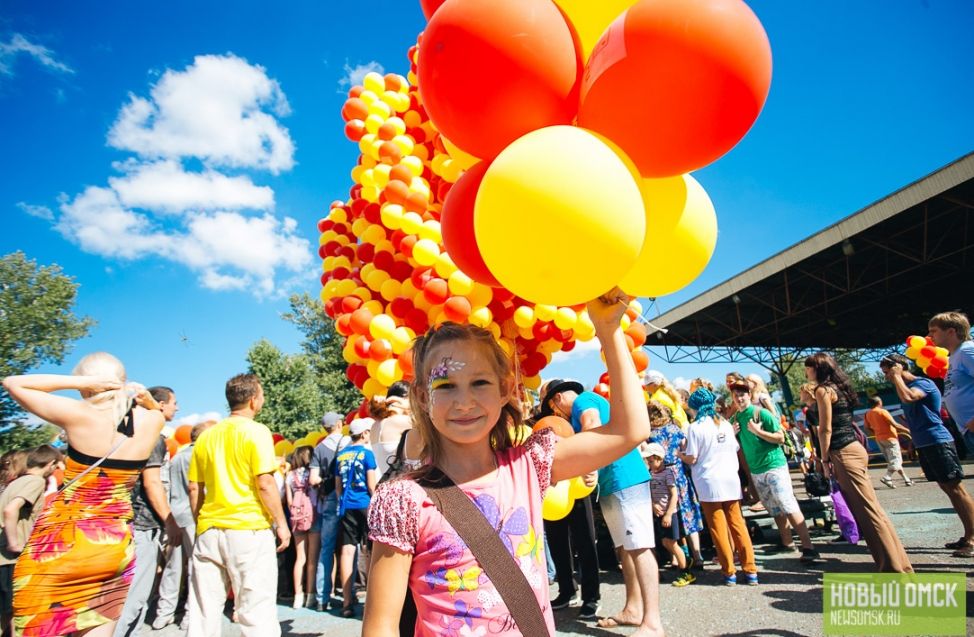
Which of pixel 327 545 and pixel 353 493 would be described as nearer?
pixel 353 493

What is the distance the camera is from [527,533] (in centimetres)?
122

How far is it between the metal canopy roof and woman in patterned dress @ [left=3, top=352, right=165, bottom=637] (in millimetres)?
6266

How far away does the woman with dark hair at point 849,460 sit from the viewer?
125 inches

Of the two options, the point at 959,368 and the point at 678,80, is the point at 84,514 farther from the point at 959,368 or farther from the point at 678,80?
the point at 959,368

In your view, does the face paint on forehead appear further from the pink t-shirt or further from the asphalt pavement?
the asphalt pavement

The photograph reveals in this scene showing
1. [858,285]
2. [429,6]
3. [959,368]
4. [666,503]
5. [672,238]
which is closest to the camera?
[672,238]

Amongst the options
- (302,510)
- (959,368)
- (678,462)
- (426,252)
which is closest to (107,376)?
(426,252)

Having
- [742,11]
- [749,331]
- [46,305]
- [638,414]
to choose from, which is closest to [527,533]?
[638,414]

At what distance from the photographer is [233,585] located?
2.88 meters

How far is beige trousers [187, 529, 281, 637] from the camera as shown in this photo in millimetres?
2795

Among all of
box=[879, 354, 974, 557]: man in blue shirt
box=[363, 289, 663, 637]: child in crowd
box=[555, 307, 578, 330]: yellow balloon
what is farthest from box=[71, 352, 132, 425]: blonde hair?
box=[879, 354, 974, 557]: man in blue shirt

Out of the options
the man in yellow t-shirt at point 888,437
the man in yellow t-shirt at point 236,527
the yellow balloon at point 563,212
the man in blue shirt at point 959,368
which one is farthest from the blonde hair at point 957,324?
the man in yellow t-shirt at point 888,437

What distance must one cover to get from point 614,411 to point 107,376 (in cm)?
238

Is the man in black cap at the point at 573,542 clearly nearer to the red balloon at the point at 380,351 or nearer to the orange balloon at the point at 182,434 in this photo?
the red balloon at the point at 380,351
